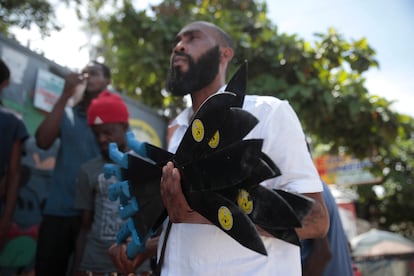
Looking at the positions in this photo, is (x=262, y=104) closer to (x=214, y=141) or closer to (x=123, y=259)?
(x=214, y=141)

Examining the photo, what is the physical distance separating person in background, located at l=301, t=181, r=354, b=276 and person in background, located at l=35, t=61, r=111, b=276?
1440mm

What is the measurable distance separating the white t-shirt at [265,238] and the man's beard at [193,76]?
39cm

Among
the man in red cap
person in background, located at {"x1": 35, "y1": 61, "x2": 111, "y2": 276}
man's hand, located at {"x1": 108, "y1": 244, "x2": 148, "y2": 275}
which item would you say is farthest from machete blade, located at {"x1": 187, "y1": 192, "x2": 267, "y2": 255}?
person in background, located at {"x1": 35, "y1": 61, "x2": 111, "y2": 276}

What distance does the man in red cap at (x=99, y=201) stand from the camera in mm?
2127

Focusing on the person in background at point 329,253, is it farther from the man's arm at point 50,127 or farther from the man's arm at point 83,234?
the man's arm at point 50,127

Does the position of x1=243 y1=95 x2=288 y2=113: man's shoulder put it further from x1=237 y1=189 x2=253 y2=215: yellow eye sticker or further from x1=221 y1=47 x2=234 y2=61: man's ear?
x1=221 y1=47 x2=234 y2=61: man's ear

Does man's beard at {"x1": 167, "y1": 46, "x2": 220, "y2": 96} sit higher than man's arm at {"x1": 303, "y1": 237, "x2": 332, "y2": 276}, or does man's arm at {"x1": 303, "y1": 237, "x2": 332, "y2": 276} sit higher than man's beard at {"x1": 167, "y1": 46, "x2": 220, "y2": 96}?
man's beard at {"x1": 167, "y1": 46, "x2": 220, "y2": 96}

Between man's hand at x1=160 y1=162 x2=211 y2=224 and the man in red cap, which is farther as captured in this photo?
the man in red cap

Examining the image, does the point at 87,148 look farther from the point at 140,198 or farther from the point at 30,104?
the point at 140,198

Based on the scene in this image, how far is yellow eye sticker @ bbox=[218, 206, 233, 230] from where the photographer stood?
0.97 metres

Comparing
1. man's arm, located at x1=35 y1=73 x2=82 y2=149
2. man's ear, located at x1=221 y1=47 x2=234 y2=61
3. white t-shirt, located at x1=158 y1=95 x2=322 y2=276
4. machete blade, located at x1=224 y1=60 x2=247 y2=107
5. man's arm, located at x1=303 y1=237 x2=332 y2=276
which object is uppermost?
man's ear, located at x1=221 y1=47 x2=234 y2=61

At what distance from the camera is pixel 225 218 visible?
3.21 feet

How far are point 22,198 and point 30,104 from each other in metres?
0.74

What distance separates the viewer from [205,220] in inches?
42.6
